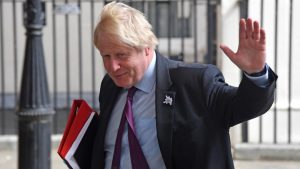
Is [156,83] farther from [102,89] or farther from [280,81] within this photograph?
[280,81]

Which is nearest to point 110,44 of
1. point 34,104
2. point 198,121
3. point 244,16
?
point 198,121

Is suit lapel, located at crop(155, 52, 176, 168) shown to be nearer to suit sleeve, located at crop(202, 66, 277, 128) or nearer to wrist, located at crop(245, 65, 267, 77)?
suit sleeve, located at crop(202, 66, 277, 128)

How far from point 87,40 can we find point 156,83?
25.9 ft

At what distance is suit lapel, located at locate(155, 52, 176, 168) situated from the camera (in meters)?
2.40

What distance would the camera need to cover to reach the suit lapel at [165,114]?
2.40m

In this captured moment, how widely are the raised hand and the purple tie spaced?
20.0 inches

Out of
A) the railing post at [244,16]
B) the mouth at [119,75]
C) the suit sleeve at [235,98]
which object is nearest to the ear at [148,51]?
the mouth at [119,75]

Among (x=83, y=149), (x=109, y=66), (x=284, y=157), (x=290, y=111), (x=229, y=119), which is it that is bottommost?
(x=284, y=157)

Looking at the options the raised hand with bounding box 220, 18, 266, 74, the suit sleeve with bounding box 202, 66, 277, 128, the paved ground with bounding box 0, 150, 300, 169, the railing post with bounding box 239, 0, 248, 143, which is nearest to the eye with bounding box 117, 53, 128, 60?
the suit sleeve with bounding box 202, 66, 277, 128

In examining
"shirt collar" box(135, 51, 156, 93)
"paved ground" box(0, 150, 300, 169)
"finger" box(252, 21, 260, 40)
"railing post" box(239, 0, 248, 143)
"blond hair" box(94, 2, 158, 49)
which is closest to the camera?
"finger" box(252, 21, 260, 40)

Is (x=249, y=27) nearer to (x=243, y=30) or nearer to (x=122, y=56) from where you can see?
(x=243, y=30)

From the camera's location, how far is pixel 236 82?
725 cm

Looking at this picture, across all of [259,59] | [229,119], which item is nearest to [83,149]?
[229,119]

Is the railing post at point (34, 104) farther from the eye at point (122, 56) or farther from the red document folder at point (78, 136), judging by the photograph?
the eye at point (122, 56)
